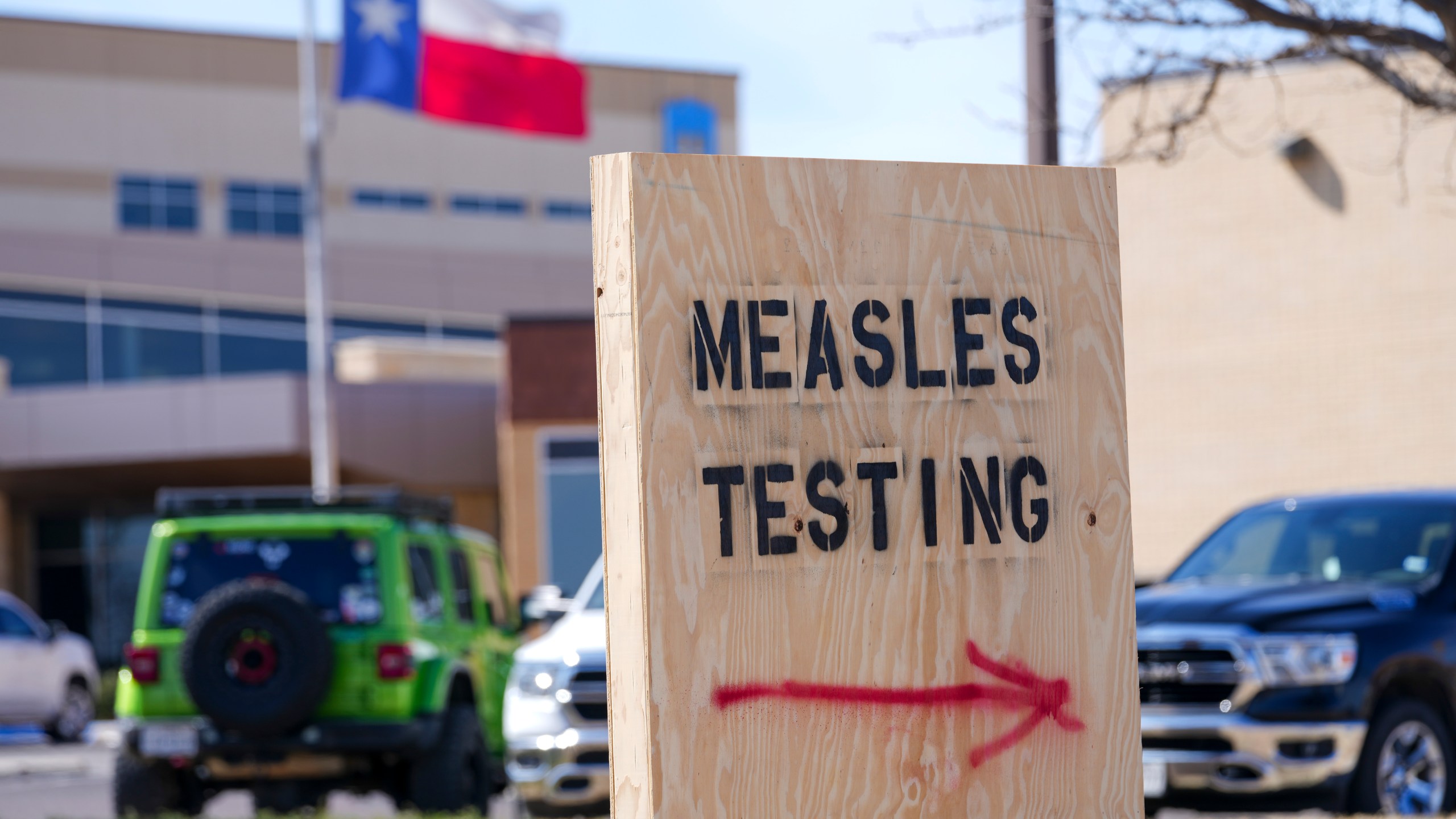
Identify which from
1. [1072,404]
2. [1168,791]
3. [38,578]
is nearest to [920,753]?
[1072,404]

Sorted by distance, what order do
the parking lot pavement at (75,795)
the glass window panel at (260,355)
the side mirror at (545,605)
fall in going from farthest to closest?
the glass window panel at (260,355) < the parking lot pavement at (75,795) < the side mirror at (545,605)

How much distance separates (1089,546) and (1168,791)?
13.6 ft

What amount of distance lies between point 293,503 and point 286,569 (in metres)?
0.68

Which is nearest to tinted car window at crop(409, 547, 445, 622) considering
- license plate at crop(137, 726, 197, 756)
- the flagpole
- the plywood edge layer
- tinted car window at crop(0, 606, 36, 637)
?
license plate at crop(137, 726, 197, 756)

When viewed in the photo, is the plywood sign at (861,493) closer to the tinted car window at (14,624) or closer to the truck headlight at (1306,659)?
the truck headlight at (1306,659)

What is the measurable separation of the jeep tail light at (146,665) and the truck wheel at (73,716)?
35.0ft

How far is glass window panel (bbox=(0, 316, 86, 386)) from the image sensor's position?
33.7 metres

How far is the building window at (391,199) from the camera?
40.6m

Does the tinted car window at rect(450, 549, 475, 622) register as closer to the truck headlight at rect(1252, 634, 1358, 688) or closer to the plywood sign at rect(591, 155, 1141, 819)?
the truck headlight at rect(1252, 634, 1358, 688)

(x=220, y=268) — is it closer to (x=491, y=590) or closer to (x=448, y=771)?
(x=491, y=590)

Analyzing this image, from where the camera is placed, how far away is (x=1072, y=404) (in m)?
4.06

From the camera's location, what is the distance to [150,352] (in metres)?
34.8

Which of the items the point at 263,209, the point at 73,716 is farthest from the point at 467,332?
the point at 73,716

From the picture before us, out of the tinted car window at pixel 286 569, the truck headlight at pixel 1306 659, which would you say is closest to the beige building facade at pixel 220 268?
the tinted car window at pixel 286 569
